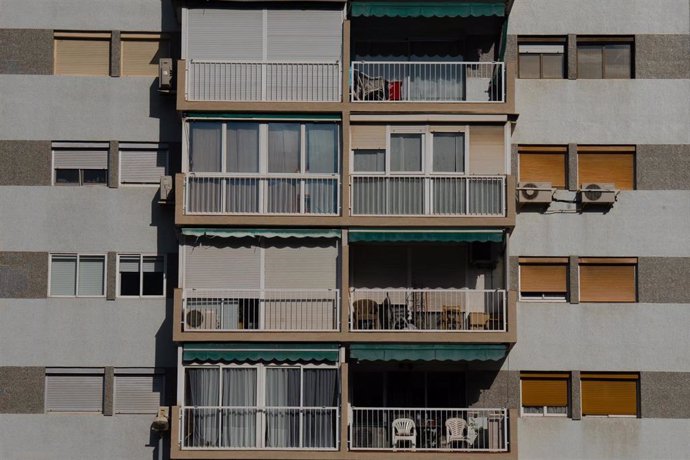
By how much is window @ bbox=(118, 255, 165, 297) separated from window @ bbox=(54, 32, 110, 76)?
4.01 metres

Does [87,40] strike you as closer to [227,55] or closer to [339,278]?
[227,55]

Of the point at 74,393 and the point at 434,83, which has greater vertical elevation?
the point at 434,83

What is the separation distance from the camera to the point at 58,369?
2517cm

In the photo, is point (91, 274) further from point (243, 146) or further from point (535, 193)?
point (535, 193)

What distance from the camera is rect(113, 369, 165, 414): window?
25172 mm

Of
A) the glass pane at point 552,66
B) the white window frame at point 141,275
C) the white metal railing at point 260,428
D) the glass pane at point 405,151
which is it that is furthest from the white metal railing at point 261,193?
the glass pane at point 552,66

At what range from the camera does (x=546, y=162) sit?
25.9 metres

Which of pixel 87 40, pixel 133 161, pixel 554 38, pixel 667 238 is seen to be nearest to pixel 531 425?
pixel 667 238

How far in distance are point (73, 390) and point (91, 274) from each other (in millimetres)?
2380

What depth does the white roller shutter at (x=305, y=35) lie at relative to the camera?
25.0m

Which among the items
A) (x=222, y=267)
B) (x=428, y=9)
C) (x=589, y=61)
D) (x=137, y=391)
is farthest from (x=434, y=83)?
(x=137, y=391)

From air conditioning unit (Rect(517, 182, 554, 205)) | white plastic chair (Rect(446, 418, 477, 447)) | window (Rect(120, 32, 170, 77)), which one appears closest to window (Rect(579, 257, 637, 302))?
air conditioning unit (Rect(517, 182, 554, 205))

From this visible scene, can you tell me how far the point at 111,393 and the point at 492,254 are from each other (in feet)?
27.0

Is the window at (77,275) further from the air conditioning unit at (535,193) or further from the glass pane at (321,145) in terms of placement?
the air conditioning unit at (535,193)
